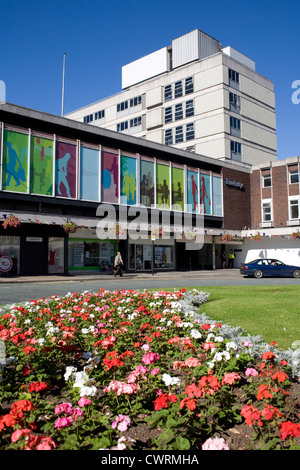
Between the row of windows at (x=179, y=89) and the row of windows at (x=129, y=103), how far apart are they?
5.10 meters

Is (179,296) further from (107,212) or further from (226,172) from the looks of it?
(226,172)

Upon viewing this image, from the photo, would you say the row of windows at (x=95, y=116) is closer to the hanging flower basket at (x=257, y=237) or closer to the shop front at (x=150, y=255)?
the shop front at (x=150, y=255)

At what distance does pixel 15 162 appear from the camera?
2527 cm

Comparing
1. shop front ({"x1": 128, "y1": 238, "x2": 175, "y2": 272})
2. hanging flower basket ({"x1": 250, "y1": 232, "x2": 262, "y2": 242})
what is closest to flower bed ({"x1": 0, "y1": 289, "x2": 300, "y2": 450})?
shop front ({"x1": 128, "y1": 238, "x2": 175, "y2": 272})

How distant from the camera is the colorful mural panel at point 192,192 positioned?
124 ft

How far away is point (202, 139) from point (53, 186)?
27.2 m

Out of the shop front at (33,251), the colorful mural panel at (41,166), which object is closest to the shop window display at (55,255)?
the shop front at (33,251)

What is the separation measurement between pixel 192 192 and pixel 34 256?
59.9ft

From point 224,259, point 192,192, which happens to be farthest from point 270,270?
point 224,259

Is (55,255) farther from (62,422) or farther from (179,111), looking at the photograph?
(179,111)

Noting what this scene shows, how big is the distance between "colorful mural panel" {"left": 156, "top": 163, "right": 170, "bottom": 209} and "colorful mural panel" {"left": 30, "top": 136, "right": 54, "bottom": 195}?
11.3 meters

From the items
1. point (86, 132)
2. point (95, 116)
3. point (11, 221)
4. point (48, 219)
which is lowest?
point (11, 221)

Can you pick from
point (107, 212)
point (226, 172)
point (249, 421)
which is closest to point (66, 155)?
point (107, 212)

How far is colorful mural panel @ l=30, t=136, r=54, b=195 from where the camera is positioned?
26312 mm
